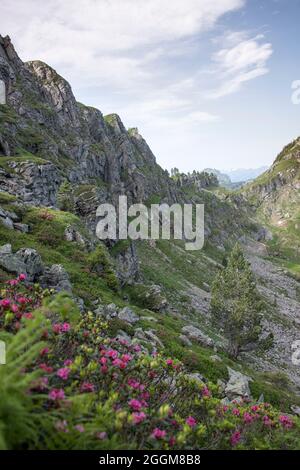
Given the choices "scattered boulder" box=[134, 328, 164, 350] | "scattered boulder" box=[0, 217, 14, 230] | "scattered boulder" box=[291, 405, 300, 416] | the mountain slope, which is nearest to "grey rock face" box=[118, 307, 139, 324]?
the mountain slope

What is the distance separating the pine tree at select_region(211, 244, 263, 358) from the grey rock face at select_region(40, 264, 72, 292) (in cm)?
2154

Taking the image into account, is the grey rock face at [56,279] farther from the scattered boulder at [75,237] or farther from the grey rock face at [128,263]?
the grey rock face at [128,263]

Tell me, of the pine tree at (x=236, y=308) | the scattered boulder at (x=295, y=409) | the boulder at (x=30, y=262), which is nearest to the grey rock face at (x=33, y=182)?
the boulder at (x=30, y=262)

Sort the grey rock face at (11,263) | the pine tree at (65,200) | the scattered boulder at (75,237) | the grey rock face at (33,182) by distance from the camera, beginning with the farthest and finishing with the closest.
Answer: the pine tree at (65,200)
the grey rock face at (33,182)
the scattered boulder at (75,237)
the grey rock face at (11,263)

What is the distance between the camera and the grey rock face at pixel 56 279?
19062 millimetres

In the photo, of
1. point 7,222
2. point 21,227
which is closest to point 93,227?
point 21,227

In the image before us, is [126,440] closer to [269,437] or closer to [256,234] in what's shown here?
[269,437]

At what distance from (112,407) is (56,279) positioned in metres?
14.8

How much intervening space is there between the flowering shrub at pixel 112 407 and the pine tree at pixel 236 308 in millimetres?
28360

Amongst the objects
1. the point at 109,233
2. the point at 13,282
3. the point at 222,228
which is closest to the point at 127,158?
the point at 222,228

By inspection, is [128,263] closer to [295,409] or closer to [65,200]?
[65,200]

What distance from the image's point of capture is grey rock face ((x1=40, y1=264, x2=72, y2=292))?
19.1 metres

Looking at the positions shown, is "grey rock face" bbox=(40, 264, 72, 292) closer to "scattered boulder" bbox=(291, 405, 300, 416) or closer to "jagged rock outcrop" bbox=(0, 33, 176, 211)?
"scattered boulder" bbox=(291, 405, 300, 416)
